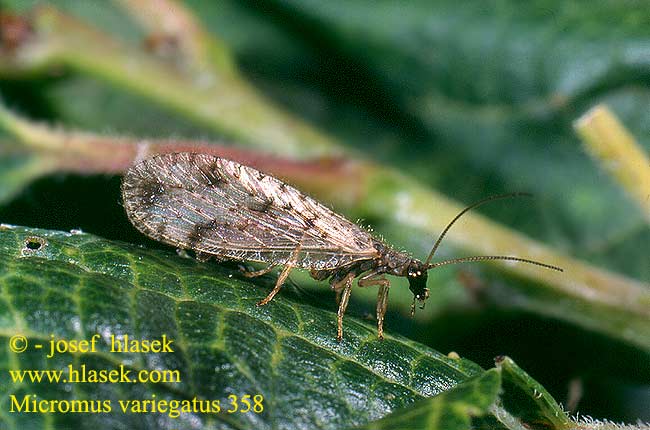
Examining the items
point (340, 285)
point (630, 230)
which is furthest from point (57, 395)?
point (630, 230)

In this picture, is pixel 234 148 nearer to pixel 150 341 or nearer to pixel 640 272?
pixel 150 341

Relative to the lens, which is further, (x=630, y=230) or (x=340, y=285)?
(x=630, y=230)

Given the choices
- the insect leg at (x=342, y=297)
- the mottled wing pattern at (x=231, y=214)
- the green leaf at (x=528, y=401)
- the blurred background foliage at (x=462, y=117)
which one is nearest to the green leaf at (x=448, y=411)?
the green leaf at (x=528, y=401)

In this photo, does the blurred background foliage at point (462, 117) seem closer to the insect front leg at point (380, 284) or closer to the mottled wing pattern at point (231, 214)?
the insect front leg at point (380, 284)

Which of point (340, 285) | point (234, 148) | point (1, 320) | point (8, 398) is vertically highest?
point (234, 148)

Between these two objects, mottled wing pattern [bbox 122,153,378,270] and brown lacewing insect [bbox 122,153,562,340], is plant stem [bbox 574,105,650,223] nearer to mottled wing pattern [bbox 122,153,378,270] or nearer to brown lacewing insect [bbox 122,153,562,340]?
brown lacewing insect [bbox 122,153,562,340]

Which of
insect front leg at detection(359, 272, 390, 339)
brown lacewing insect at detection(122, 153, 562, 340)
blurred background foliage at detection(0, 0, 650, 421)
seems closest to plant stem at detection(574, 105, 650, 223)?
brown lacewing insect at detection(122, 153, 562, 340)
